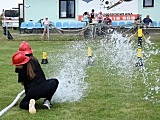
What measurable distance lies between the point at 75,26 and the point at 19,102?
2350 centimetres

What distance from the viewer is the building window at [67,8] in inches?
1280

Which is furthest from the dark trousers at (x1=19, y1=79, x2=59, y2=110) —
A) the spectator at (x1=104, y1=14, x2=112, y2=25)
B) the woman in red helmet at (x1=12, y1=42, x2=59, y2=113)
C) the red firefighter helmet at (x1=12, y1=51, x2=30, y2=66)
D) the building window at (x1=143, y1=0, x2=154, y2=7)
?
the building window at (x1=143, y1=0, x2=154, y2=7)

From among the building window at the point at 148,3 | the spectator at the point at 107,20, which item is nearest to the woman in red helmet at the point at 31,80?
the spectator at the point at 107,20

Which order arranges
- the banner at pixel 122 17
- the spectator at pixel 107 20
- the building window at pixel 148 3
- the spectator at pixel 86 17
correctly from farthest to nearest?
1. the building window at pixel 148 3
2. the banner at pixel 122 17
3. the spectator at pixel 86 17
4. the spectator at pixel 107 20

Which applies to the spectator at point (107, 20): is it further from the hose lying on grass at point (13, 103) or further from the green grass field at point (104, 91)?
the hose lying on grass at point (13, 103)

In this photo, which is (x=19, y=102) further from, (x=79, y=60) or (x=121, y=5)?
(x=121, y=5)

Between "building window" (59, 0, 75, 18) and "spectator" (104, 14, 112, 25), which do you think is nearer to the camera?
"spectator" (104, 14, 112, 25)

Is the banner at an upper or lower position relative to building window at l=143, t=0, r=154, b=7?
lower

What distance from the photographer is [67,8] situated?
1281 inches

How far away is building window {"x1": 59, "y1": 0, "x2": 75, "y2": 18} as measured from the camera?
32.5m

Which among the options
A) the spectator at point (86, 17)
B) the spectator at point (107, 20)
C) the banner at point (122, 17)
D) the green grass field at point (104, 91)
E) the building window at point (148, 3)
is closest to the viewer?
the green grass field at point (104, 91)

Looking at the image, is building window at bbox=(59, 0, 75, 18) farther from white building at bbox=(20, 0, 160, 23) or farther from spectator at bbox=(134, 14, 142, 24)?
spectator at bbox=(134, 14, 142, 24)

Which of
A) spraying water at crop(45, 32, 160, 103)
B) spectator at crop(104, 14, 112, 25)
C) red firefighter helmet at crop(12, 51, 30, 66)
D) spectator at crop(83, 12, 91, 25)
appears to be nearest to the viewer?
red firefighter helmet at crop(12, 51, 30, 66)

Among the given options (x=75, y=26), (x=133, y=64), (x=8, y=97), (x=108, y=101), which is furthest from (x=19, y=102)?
(x=75, y=26)
